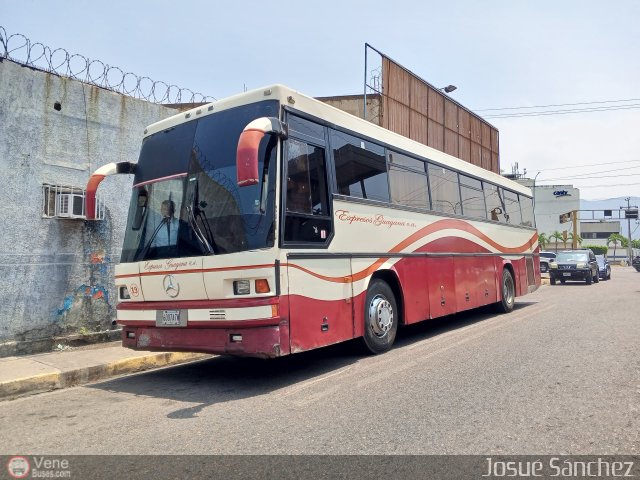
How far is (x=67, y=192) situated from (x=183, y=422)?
5624 millimetres

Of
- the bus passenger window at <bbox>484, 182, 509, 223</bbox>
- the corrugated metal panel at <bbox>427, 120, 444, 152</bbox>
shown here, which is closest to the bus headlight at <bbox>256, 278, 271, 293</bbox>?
the bus passenger window at <bbox>484, 182, 509, 223</bbox>

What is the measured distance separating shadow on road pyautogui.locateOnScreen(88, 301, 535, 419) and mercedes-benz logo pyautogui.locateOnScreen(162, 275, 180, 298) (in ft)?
3.60

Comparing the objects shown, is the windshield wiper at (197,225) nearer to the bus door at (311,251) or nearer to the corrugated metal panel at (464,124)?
the bus door at (311,251)

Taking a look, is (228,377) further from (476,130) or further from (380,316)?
(476,130)

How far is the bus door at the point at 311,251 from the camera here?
18.9 feet

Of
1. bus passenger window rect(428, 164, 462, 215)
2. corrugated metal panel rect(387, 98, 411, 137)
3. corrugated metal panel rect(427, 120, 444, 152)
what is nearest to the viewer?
bus passenger window rect(428, 164, 462, 215)

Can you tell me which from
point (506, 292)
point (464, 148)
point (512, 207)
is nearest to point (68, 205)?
point (506, 292)

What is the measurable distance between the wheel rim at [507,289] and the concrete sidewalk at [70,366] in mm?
7478

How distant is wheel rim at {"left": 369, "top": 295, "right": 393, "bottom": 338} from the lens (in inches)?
285

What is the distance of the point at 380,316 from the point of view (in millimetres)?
7348

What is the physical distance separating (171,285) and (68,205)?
3.67 meters

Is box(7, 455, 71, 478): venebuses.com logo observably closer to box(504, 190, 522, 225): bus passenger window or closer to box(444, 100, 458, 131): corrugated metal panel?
box(504, 190, 522, 225): bus passenger window

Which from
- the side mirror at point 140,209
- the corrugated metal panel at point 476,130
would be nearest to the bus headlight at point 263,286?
the side mirror at point 140,209

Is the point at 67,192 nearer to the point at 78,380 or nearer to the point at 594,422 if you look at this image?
the point at 78,380
